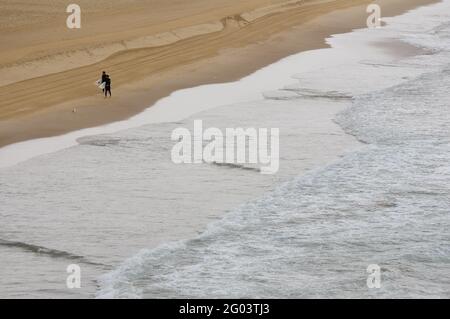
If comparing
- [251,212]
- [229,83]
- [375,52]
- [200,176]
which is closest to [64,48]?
[229,83]

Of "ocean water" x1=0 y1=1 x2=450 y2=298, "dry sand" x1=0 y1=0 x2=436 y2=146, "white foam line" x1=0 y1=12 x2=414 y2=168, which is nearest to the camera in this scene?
"ocean water" x1=0 y1=1 x2=450 y2=298

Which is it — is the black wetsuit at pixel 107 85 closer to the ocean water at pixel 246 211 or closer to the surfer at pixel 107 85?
the surfer at pixel 107 85

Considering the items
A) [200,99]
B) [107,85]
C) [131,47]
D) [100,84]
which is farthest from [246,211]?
[131,47]

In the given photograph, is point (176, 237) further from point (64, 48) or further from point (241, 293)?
point (64, 48)

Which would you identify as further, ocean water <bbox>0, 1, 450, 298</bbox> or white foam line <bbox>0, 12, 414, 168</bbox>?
white foam line <bbox>0, 12, 414, 168</bbox>

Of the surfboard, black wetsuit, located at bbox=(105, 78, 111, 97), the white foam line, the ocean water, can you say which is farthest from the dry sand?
the ocean water

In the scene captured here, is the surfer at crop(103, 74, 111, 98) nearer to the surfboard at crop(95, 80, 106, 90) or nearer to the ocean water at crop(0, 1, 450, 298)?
the surfboard at crop(95, 80, 106, 90)
